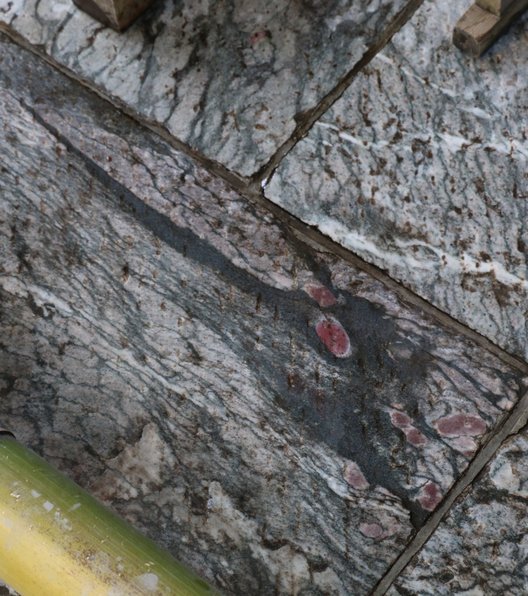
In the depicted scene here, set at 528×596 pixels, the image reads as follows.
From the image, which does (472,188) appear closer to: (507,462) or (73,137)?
(507,462)

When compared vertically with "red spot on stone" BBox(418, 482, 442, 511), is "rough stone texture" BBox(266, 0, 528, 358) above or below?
above

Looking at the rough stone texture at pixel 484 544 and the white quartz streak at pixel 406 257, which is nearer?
the rough stone texture at pixel 484 544

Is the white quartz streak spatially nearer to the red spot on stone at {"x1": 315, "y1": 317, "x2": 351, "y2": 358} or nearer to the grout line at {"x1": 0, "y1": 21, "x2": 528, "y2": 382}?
the grout line at {"x1": 0, "y1": 21, "x2": 528, "y2": 382}

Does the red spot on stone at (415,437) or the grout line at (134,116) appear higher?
the grout line at (134,116)

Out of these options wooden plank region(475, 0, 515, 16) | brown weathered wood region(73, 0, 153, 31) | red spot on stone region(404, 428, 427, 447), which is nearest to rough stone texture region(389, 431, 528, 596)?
red spot on stone region(404, 428, 427, 447)

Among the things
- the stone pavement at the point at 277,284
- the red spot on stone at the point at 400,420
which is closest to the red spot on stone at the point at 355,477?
the stone pavement at the point at 277,284

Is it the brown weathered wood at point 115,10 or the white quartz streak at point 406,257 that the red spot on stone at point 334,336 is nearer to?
the white quartz streak at point 406,257
